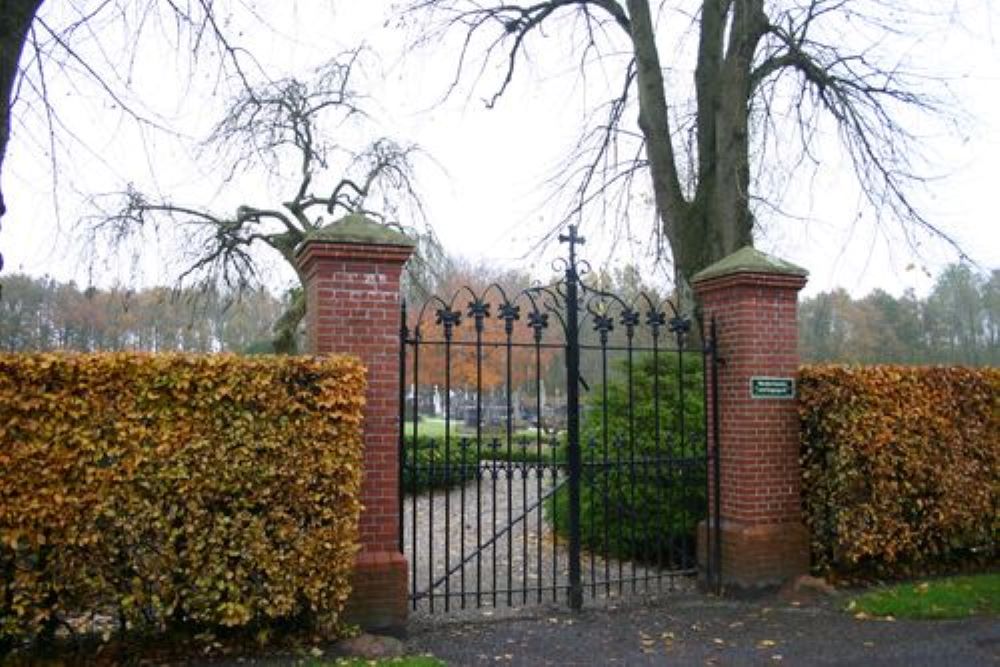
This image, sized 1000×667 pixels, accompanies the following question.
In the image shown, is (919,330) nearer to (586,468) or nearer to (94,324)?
(94,324)

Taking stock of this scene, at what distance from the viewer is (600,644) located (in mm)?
6000

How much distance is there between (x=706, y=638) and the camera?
6.14 metres

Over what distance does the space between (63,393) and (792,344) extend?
19.8ft

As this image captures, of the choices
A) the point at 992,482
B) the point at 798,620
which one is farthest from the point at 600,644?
the point at 992,482

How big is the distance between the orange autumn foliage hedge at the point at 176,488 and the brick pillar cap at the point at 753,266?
144 inches

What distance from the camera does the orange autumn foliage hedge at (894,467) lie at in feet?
24.3

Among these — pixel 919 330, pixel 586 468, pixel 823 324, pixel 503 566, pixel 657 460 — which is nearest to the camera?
pixel 657 460

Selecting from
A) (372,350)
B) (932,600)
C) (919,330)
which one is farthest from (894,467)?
(919,330)

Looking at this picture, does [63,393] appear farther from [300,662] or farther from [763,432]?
[763,432]

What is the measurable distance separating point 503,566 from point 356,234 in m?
4.77

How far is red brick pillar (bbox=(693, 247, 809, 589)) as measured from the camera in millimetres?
7359

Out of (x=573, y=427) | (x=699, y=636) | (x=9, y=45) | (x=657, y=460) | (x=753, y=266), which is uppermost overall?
(x=9, y=45)

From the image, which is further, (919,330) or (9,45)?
(919,330)

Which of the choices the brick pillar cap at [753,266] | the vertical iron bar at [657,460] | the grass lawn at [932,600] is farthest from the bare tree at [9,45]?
the grass lawn at [932,600]
